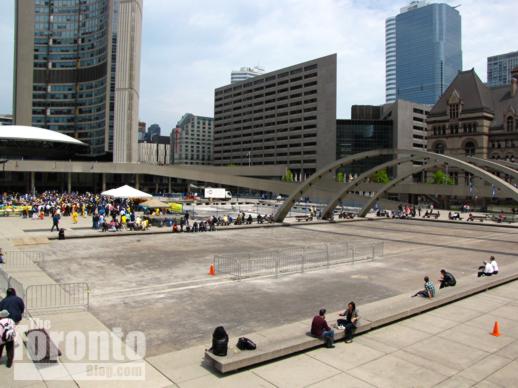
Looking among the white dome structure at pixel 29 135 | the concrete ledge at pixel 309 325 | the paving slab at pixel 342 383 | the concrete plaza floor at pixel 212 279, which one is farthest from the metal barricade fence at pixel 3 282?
the white dome structure at pixel 29 135

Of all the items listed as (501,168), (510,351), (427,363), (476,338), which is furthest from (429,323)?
(501,168)

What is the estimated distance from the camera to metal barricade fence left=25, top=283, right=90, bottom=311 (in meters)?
13.0

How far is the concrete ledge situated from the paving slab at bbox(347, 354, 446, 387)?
1509 mm

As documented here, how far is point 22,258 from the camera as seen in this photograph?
2103 cm

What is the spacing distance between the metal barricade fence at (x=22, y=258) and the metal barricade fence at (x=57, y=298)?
16.9ft

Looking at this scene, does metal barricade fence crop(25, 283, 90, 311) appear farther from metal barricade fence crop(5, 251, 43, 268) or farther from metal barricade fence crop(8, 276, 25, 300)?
metal barricade fence crop(5, 251, 43, 268)

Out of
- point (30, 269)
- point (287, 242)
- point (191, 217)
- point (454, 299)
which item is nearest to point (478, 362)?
point (454, 299)

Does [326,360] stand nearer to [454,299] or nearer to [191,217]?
[454,299]

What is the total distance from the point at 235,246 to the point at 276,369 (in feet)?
59.7

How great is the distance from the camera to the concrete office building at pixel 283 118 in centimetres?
13150

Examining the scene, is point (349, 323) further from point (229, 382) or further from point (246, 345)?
point (229, 382)

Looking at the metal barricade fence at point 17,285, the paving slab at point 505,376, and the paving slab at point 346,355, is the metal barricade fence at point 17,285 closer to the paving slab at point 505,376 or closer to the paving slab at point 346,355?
the paving slab at point 346,355

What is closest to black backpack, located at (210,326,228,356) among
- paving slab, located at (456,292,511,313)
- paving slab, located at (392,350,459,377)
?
paving slab, located at (392,350,459,377)

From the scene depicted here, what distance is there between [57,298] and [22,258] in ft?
28.3
